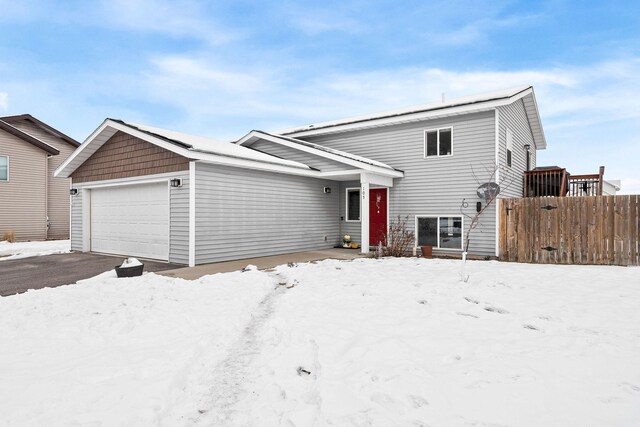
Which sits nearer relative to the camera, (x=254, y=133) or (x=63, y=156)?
(x=254, y=133)

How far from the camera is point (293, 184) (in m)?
13.0

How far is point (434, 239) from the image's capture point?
1314cm

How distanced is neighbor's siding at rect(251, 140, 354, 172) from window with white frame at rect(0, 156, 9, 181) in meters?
12.7

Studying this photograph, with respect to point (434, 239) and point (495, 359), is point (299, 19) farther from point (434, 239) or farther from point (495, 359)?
point (495, 359)

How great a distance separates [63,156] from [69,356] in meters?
22.2

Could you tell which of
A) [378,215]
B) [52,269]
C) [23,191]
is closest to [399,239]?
[378,215]

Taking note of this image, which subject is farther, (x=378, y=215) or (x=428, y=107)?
(x=378, y=215)

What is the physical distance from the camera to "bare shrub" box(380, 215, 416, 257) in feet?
39.4

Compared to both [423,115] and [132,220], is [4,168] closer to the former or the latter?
[132,220]

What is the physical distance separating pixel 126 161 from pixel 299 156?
232 inches

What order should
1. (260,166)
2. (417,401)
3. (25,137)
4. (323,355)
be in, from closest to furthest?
(417,401) < (323,355) < (260,166) < (25,137)

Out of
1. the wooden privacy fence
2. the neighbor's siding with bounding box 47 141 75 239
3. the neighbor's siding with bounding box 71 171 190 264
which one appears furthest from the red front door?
the neighbor's siding with bounding box 47 141 75 239

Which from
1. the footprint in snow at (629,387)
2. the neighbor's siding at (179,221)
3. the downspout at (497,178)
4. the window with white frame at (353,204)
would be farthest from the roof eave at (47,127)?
the footprint in snow at (629,387)

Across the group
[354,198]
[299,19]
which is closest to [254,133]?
[354,198]
